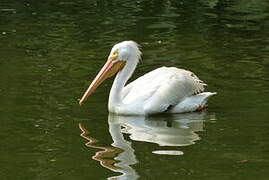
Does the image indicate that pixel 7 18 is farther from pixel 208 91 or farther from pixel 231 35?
pixel 208 91

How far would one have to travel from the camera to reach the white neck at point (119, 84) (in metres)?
8.25

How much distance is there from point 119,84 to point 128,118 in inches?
18.2

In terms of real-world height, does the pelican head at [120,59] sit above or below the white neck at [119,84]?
above

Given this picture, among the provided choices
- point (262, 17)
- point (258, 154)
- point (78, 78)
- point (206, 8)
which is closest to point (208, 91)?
point (78, 78)

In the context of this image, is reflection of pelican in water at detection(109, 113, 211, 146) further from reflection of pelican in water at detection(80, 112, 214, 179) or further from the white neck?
the white neck

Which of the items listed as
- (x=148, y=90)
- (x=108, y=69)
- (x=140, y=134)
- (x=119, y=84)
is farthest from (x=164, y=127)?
(x=108, y=69)

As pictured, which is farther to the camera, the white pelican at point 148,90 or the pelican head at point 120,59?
the pelican head at point 120,59

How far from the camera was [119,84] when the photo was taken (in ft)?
27.8

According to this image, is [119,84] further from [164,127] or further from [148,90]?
[164,127]

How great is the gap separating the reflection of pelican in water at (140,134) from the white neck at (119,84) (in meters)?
0.14

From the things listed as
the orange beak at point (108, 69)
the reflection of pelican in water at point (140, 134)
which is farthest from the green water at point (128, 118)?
the orange beak at point (108, 69)

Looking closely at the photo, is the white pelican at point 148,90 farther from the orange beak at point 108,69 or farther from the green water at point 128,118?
the green water at point 128,118

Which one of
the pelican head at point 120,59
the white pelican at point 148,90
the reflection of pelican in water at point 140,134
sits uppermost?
the pelican head at point 120,59

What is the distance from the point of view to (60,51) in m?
11.3
